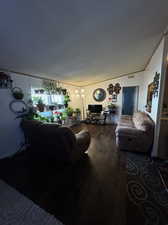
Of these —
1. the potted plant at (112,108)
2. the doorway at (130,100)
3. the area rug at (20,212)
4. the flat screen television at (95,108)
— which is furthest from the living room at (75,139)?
the doorway at (130,100)

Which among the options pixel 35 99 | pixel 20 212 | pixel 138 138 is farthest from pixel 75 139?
pixel 35 99

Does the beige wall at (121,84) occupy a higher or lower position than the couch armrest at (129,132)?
higher

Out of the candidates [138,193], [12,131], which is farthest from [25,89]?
[138,193]

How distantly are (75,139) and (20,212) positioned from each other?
4.07 feet

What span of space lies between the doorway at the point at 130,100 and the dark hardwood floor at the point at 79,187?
3.59 metres

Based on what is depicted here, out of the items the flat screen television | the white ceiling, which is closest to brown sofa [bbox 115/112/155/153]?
the white ceiling

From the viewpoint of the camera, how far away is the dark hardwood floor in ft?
4.09

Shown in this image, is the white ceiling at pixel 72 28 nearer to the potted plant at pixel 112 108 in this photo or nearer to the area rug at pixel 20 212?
the area rug at pixel 20 212

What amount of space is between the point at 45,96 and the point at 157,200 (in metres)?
4.09

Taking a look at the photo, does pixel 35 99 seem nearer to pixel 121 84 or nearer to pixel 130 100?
pixel 121 84

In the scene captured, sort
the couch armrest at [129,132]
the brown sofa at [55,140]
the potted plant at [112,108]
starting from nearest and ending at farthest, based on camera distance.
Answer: the brown sofa at [55,140] < the couch armrest at [129,132] < the potted plant at [112,108]

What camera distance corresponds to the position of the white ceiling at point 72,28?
1.28 metres

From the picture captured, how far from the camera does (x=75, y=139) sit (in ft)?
6.72

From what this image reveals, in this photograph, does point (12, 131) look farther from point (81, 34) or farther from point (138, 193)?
point (138, 193)
